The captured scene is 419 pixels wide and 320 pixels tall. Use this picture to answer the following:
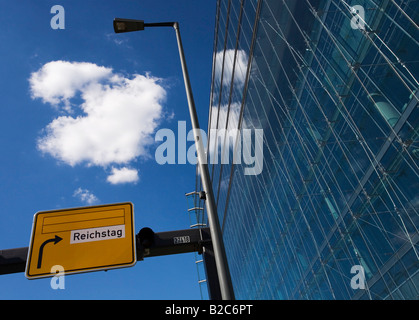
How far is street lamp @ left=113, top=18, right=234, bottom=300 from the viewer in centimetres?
329

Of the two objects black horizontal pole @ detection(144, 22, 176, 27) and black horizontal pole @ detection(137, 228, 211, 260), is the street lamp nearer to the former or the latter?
black horizontal pole @ detection(144, 22, 176, 27)

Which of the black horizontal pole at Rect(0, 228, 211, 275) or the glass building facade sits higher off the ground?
the glass building facade

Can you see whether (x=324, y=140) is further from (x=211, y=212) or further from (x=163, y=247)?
(x=163, y=247)

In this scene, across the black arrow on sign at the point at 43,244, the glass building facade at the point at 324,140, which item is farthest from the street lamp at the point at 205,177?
the glass building facade at the point at 324,140

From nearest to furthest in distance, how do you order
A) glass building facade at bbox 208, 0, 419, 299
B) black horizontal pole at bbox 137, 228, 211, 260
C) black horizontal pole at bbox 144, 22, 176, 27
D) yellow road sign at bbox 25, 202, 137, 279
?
1. yellow road sign at bbox 25, 202, 137, 279
2. black horizontal pole at bbox 137, 228, 211, 260
3. black horizontal pole at bbox 144, 22, 176, 27
4. glass building facade at bbox 208, 0, 419, 299

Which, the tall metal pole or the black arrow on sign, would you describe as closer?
the tall metal pole

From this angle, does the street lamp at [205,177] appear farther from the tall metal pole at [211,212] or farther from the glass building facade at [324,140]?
the glass building facade at [324,140]

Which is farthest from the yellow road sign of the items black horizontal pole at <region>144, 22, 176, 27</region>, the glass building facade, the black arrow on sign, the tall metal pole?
the glass building facade

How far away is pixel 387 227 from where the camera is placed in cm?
1120

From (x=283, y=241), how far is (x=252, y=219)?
5.39m

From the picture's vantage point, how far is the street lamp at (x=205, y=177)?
10.8 feet

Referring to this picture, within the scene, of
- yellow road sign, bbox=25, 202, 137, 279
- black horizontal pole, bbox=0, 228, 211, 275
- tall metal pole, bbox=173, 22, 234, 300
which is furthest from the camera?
black horizontal pole, bbox=0, 228, 211, 275

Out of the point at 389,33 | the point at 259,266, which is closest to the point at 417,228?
the point at 389,33

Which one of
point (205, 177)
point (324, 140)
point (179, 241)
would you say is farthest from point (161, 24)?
point (324, 140)
